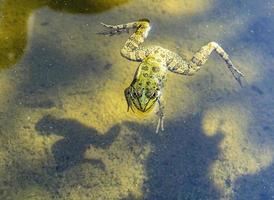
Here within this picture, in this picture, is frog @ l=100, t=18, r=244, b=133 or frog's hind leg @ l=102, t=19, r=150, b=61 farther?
frog's hind leg @ l=102, t=19, r=150, b=61

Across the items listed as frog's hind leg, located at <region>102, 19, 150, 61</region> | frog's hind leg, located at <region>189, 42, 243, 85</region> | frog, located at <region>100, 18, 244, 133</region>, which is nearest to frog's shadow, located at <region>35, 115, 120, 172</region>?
frog, located at <region>100, 18, 244, 133</region>

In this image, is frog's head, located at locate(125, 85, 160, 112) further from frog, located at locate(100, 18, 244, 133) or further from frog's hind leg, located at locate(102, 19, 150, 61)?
frog's hind leg, located at locate(102, 19, 150, 61)

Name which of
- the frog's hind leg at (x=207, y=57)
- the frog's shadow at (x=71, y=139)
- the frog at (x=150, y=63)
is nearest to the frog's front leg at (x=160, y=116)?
the frog at (x=150, y=63)

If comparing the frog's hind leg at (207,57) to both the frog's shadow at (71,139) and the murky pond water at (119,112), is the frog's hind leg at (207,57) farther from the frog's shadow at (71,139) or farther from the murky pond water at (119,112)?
the frog's shadow at (71,139)

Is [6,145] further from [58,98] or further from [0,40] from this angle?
[0,40]

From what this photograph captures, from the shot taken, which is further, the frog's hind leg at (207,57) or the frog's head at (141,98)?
the frog's hind leg at (207,57)

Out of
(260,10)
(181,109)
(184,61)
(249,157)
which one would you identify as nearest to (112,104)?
(181,109)
